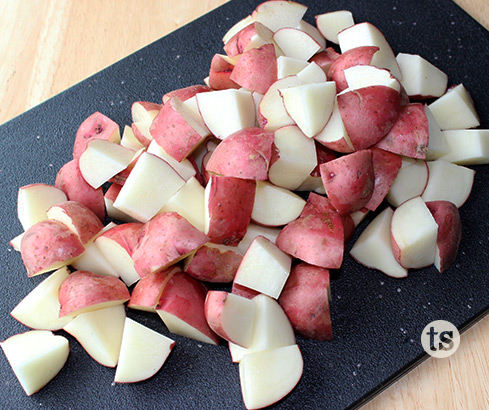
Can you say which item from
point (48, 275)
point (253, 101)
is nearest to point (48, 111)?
point (48, 275)

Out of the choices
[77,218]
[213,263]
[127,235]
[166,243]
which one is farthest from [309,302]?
[77,218]

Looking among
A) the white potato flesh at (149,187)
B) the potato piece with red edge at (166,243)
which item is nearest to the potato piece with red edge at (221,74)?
the white potato flesh at (149,187)

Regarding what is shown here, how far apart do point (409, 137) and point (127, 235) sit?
26.3 inches

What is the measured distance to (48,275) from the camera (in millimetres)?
1360

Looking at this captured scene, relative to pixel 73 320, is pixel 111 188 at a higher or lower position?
higher

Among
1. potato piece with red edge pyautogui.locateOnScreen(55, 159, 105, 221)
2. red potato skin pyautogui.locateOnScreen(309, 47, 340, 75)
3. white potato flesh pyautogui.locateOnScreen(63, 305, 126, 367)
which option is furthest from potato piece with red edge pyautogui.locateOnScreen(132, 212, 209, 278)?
red potato skin pyautogui.locateOnScreen(309, 47, 340, 75)

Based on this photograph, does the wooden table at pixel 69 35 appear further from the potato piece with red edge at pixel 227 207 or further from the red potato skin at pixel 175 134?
the potato piece with red edge at pixel 227 207

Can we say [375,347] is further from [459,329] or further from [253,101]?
[253,101]

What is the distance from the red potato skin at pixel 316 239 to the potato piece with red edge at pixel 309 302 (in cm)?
3

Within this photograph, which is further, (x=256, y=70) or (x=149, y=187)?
(x=256, y=70)

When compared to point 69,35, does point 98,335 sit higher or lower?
lower

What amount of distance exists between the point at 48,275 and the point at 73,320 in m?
0.21

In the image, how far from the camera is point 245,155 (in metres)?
1.20

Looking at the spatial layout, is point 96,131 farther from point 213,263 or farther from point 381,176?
point 381,176
